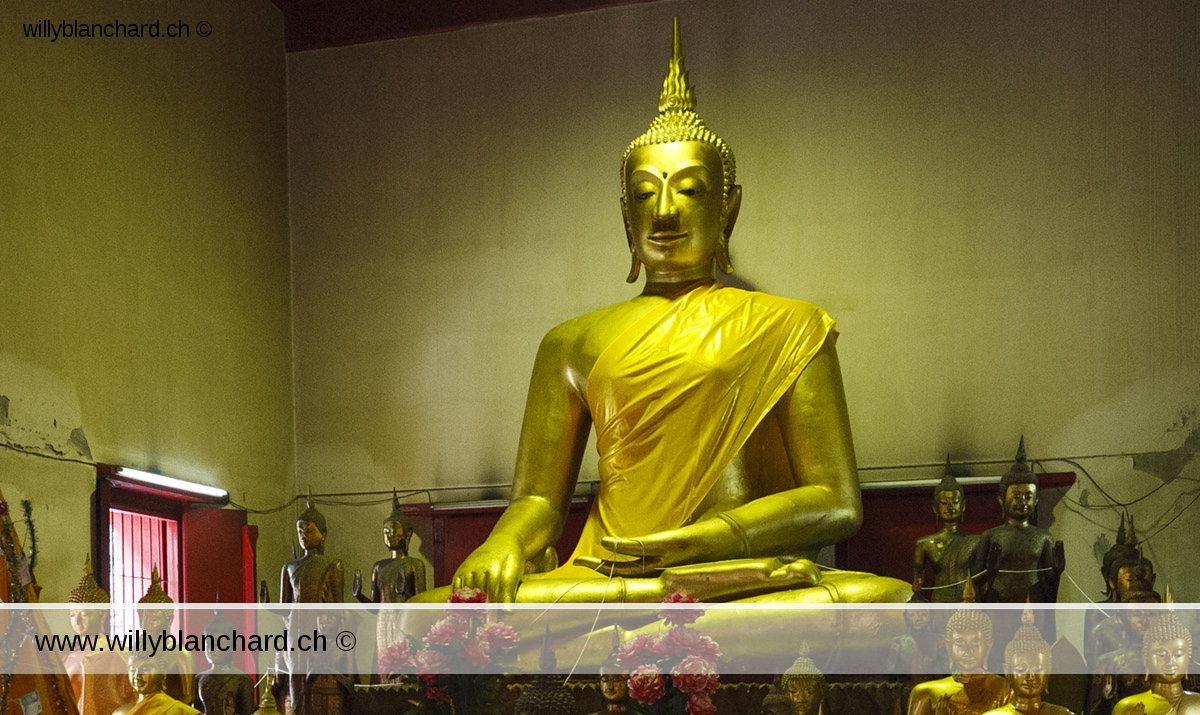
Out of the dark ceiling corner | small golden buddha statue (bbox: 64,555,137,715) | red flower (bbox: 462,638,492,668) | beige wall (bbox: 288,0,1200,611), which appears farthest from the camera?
the dark ceiling corner

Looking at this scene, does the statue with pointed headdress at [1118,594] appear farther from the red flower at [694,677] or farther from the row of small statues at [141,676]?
the row of small statues at [141,676]

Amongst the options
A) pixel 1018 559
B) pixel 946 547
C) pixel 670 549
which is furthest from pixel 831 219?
pixel 670 549

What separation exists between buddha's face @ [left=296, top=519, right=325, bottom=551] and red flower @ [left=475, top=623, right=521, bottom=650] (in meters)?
1.64

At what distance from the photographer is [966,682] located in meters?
3.87

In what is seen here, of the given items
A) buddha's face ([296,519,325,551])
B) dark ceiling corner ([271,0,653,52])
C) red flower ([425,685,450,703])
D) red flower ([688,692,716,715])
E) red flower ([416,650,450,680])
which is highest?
dark ceiling corner ([271,0,653,52])

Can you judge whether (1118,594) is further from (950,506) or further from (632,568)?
(632,568)

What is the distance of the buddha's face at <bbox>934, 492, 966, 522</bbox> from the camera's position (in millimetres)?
5301

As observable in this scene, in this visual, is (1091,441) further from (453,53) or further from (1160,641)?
(453,53)

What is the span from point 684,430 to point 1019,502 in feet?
3.51

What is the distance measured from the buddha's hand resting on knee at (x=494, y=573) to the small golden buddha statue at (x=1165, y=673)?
1.71 metres

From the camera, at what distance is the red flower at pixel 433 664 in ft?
12.7

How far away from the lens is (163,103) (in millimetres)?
5918

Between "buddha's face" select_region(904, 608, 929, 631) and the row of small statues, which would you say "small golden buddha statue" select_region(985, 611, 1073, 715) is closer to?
"buddha's face" select_region(904, 608, 929, 631)
